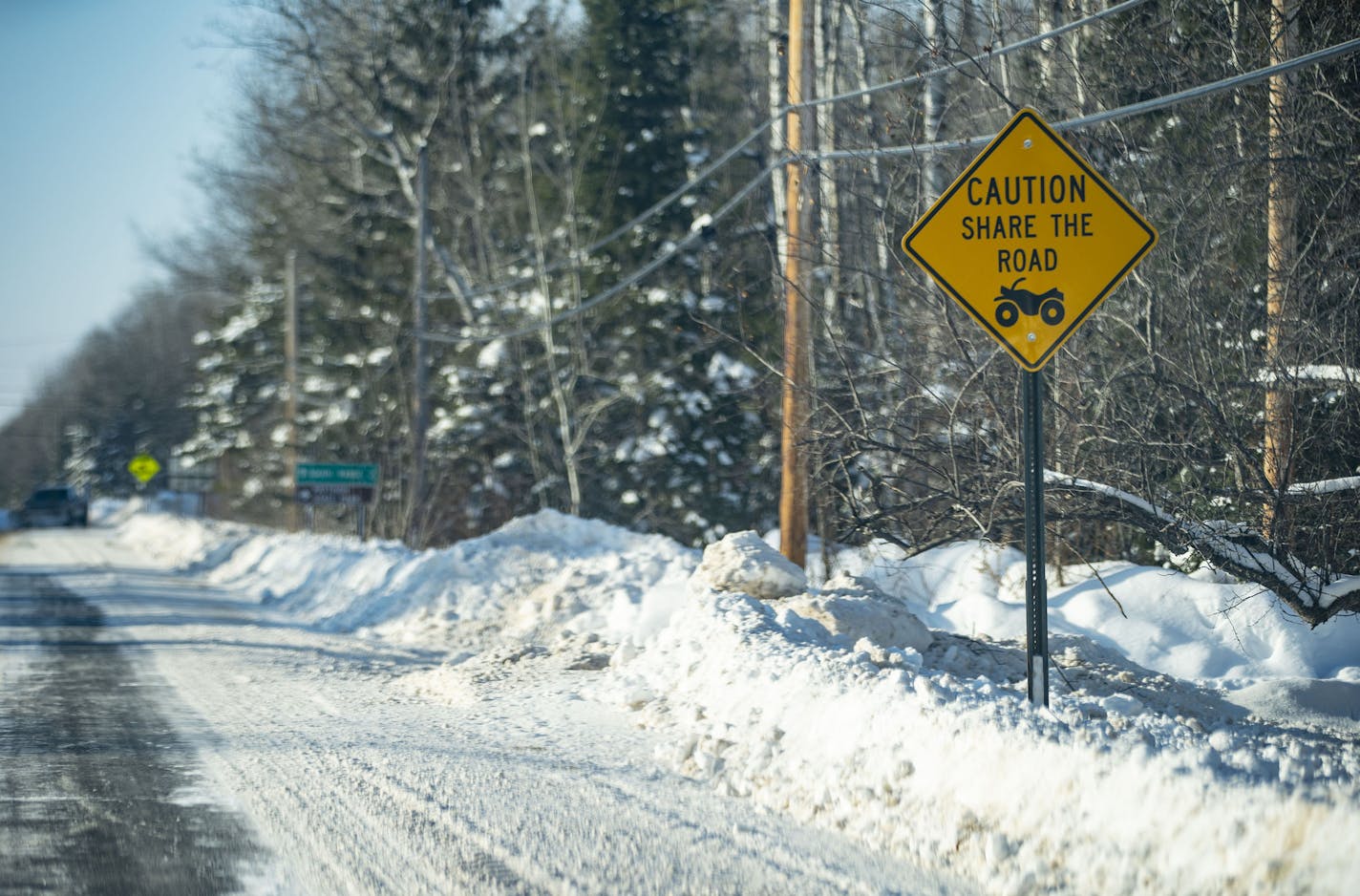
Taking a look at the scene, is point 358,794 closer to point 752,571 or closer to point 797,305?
point 752,571

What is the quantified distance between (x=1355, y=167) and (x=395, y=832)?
9.39 m

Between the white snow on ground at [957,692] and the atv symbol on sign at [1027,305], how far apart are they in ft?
6.76

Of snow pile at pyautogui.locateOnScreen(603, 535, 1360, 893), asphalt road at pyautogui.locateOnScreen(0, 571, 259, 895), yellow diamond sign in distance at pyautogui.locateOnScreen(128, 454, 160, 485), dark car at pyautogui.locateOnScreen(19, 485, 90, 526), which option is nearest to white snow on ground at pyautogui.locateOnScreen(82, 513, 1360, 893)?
snow pile at pyautogui.locateOnScreen(603, 535, 1360, 893)

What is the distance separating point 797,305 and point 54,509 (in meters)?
48.8

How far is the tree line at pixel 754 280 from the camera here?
414 inches

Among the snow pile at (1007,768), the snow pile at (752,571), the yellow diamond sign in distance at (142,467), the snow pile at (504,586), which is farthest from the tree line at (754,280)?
the yellow diamond sign in distance at (142,467)

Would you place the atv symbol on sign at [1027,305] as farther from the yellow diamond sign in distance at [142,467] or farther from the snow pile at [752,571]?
the yellow diamond sign in distance at [142,467]

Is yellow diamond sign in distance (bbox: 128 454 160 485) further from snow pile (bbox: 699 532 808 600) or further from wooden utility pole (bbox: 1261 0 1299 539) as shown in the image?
wooden utility pole (bbox: 1261 0 1299 539)

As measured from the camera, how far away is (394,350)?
3306 cm

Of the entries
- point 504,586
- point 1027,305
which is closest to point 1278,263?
point 1027,305

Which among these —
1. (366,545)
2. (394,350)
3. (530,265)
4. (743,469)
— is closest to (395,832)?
(366,545)

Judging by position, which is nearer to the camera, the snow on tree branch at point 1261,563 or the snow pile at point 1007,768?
the snow pile at point 1007,768

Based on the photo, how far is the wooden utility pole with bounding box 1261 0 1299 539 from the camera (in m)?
9.95

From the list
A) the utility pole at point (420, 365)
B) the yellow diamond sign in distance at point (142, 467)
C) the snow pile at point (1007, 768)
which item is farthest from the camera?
the yellow diamond sign in distance at point (142, 467)
